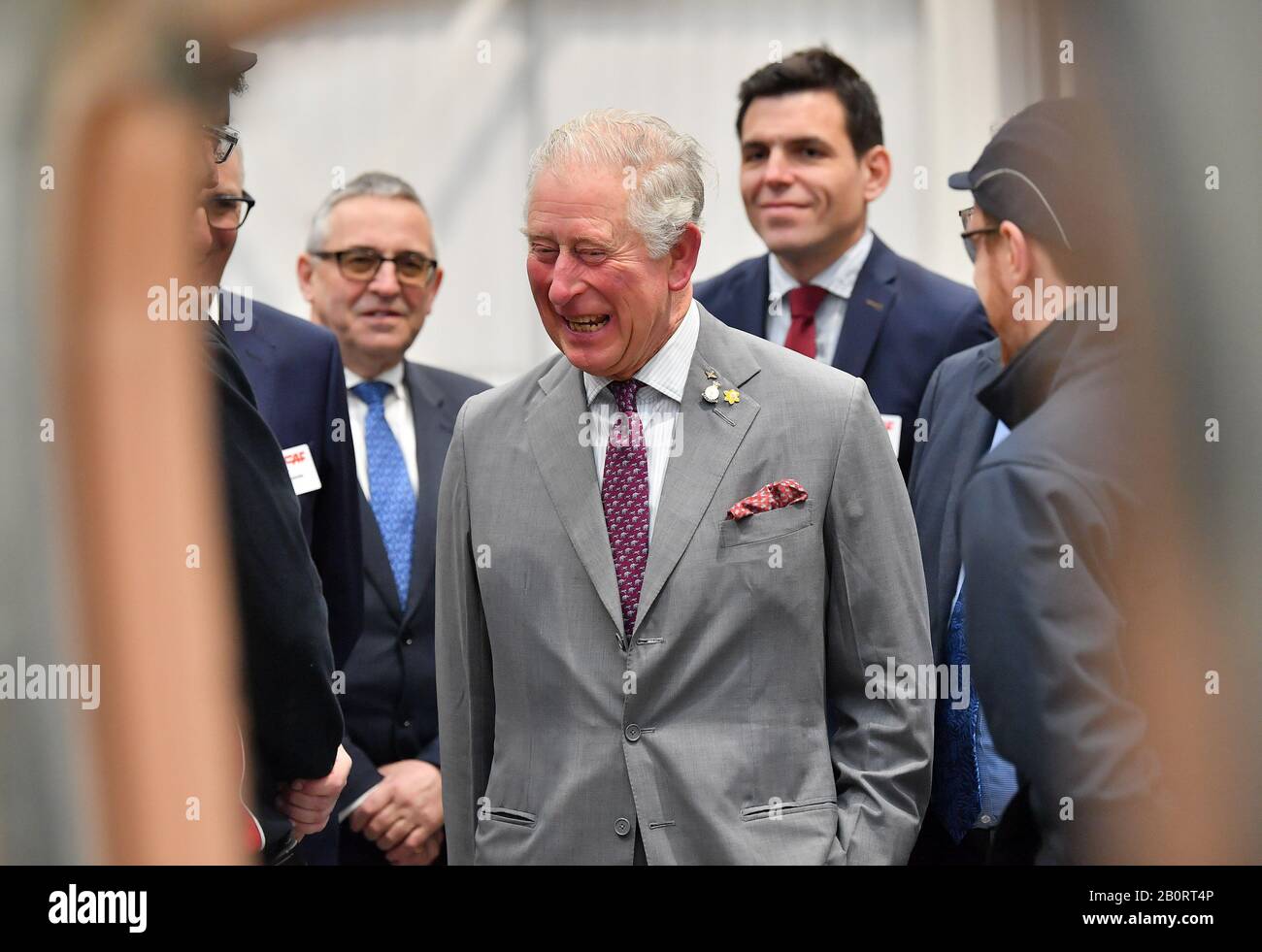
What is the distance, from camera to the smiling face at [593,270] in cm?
230

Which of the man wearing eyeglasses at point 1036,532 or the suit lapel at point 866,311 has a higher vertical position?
the suit lapel at point 866,311

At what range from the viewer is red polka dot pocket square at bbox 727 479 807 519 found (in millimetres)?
2342

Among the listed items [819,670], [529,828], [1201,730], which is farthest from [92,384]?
[1201,730]

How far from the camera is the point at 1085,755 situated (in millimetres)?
2787

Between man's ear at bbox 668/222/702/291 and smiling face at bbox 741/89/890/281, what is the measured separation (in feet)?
2.83

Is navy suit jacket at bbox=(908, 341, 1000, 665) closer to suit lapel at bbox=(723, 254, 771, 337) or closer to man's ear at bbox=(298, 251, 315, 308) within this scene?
suit lapel at bbox=(723, 254, 771, 337)

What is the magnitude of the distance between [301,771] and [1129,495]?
1.71 meters

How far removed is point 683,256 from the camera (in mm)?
2406

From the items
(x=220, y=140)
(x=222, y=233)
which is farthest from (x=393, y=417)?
(x=220, y=140)

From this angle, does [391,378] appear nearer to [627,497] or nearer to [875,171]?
[875,171]

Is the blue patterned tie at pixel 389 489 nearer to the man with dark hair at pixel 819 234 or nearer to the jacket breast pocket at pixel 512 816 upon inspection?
the man with dark hair at pixel 819 234

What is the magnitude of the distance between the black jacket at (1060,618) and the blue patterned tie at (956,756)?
31 millimetres

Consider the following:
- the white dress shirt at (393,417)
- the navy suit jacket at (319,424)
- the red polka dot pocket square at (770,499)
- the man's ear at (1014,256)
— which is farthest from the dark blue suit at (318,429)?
the man's ear at (1014,256)
